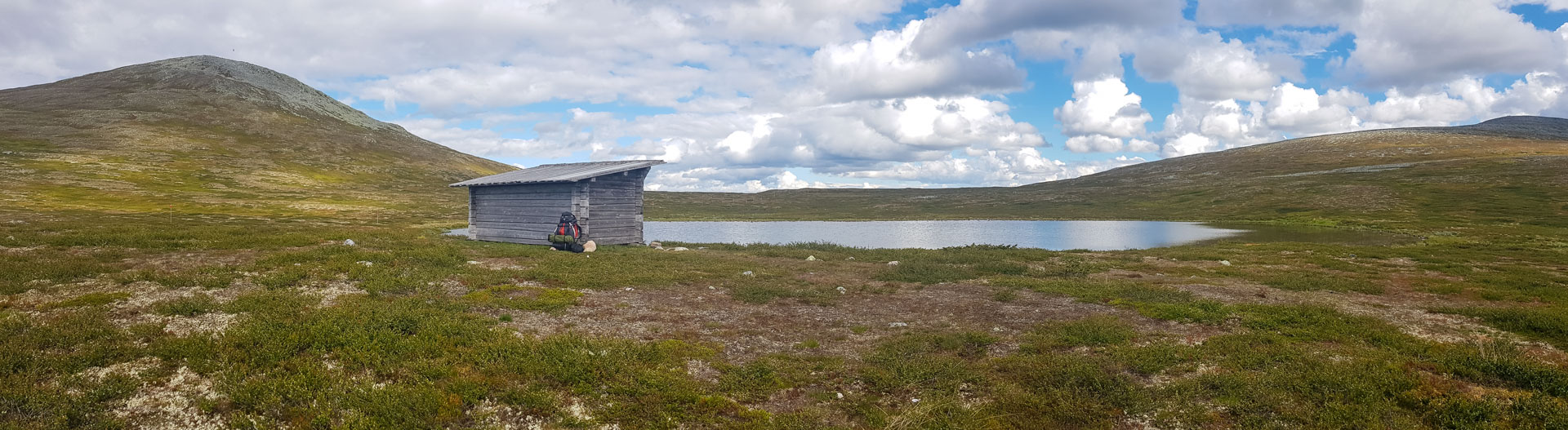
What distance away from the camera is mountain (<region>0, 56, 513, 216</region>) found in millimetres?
83938

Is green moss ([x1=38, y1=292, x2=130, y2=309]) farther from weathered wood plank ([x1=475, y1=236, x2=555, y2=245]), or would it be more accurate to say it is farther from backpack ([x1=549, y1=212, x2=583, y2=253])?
weathered wood plank ([x1=475, y1=236, x2=555, y2=245])

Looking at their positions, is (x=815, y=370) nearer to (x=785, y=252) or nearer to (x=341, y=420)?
(x=341, y=420)

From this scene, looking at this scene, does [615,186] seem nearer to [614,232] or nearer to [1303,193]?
[614,232]

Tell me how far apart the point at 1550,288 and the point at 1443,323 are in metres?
9.85

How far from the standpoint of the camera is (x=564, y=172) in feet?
133

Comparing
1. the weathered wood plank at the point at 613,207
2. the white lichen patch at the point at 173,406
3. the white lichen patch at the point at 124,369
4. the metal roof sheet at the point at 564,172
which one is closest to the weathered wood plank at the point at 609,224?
the weathered wood plank at the point at 613,207

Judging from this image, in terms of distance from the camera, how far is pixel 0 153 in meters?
98.1

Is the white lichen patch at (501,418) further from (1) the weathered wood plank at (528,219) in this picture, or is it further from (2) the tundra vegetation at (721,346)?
(1) the weathered wood plank at (528,219)

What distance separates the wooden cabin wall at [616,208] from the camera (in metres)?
37.4

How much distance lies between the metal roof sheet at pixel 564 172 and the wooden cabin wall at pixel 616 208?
631 millimetres

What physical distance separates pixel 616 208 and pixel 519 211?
236 inches

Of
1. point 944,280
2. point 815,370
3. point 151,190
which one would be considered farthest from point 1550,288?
point 151,190

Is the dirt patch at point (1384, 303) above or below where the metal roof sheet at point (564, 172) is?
below

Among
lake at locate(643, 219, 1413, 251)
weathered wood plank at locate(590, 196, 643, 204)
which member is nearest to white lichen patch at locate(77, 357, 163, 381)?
weathered wood plank at locate(590, 196, 643, 204)
